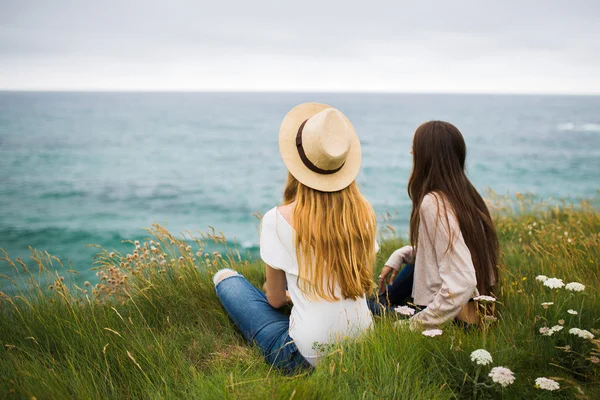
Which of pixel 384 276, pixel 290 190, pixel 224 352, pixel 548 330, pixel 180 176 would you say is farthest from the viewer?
pixel 180 176

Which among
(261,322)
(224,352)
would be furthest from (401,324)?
(224,352)

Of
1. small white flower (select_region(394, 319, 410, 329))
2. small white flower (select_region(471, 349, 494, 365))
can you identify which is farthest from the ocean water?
small white flower (select_region(471, 349, 494, 365))

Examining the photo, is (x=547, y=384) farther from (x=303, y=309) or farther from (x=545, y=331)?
→ (x=303, y=309)

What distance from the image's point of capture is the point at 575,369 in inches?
94.8

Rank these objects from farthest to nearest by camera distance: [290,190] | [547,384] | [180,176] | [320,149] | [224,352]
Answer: [180,176] < [224,352] < [290,190] < [320,149] < [547,384]

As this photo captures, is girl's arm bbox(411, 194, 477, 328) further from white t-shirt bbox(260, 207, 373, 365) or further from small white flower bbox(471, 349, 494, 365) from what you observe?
small white flower bbox(471, 349, 494, 365)

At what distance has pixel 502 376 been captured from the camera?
192 centimetres

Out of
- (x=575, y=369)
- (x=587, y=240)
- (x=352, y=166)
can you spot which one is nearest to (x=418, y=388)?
(x=575, y=369)

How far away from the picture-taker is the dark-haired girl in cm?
272

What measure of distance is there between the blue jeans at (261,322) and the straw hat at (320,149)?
95 cm

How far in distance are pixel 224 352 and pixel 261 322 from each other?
1.11 ft

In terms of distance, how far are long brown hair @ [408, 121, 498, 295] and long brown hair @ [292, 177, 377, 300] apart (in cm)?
64

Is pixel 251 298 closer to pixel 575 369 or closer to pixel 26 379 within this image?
pixel 26 379

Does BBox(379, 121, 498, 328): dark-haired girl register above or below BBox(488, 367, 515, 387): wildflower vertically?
above
